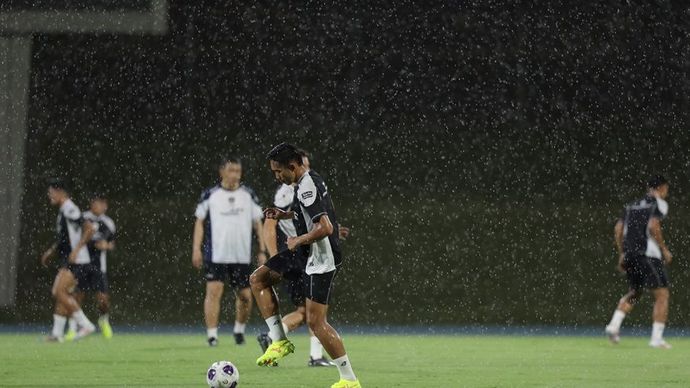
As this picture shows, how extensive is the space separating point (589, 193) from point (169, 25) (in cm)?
707

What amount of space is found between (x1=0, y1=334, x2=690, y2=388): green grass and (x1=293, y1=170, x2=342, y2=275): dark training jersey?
1353 millimetres

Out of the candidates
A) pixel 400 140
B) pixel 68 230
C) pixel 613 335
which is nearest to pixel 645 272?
pixel 613 335

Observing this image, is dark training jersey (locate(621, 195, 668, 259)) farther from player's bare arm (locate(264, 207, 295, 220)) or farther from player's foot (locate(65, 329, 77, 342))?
player's bare arm (locate(264, 207, 295, 220))

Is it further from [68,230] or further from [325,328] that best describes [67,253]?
[325,328]

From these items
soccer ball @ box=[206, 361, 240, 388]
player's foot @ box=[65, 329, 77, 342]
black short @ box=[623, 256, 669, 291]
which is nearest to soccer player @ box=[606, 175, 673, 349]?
black short @ box=[623, 256, 669, 291]

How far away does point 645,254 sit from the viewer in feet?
52.7

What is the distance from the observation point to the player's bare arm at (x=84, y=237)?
16.7 metres

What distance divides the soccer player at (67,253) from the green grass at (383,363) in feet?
1.73

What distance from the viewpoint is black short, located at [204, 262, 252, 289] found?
15.3 meters

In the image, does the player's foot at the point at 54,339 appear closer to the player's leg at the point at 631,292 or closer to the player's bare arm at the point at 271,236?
the player's bare arm at the point at 271,236

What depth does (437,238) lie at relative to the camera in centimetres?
2039

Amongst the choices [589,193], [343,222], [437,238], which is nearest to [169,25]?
[343,222]

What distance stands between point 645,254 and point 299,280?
19.3ft

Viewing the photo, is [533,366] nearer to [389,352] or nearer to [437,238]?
[389,352]
